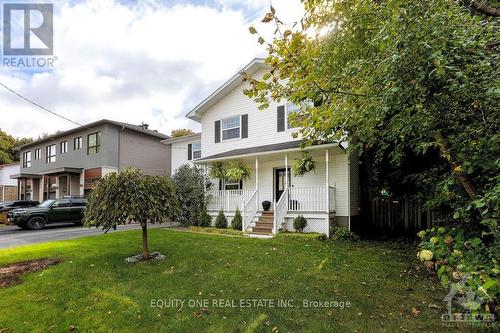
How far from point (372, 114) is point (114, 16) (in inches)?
456

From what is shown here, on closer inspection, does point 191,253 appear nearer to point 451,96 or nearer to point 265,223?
point 265,223

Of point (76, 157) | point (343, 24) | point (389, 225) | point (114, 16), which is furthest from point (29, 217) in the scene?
point (389, 225)

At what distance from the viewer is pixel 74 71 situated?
1441 centimetres

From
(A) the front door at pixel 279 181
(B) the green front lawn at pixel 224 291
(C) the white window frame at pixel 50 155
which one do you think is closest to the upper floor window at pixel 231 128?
(A) the front door at pixel 279 181

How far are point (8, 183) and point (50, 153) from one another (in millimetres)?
12773

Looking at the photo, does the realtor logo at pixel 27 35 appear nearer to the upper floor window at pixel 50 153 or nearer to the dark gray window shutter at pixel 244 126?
the dark gray window shutter at pixel 244 126

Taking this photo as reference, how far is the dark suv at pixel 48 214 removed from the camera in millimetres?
14836

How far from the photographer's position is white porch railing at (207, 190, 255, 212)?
1302 centimetres

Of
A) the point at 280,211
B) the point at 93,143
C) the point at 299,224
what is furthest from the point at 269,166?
the point at 93,143

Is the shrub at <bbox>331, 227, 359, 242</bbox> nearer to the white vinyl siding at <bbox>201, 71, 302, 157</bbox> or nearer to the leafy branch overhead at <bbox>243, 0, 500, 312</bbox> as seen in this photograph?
the white vinyl siding at <bbox>201, 71, 302, 157</bbox>

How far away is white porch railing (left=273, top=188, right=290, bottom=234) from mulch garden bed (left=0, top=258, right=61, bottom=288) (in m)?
7.21

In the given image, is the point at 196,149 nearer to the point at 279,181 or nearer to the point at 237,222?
the point at 279,181

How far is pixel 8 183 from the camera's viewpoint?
111ft

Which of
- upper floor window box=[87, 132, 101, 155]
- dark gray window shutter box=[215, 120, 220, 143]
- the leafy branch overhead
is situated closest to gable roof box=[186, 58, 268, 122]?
dark gray window shutter box=[215, 120, 220, 143]
